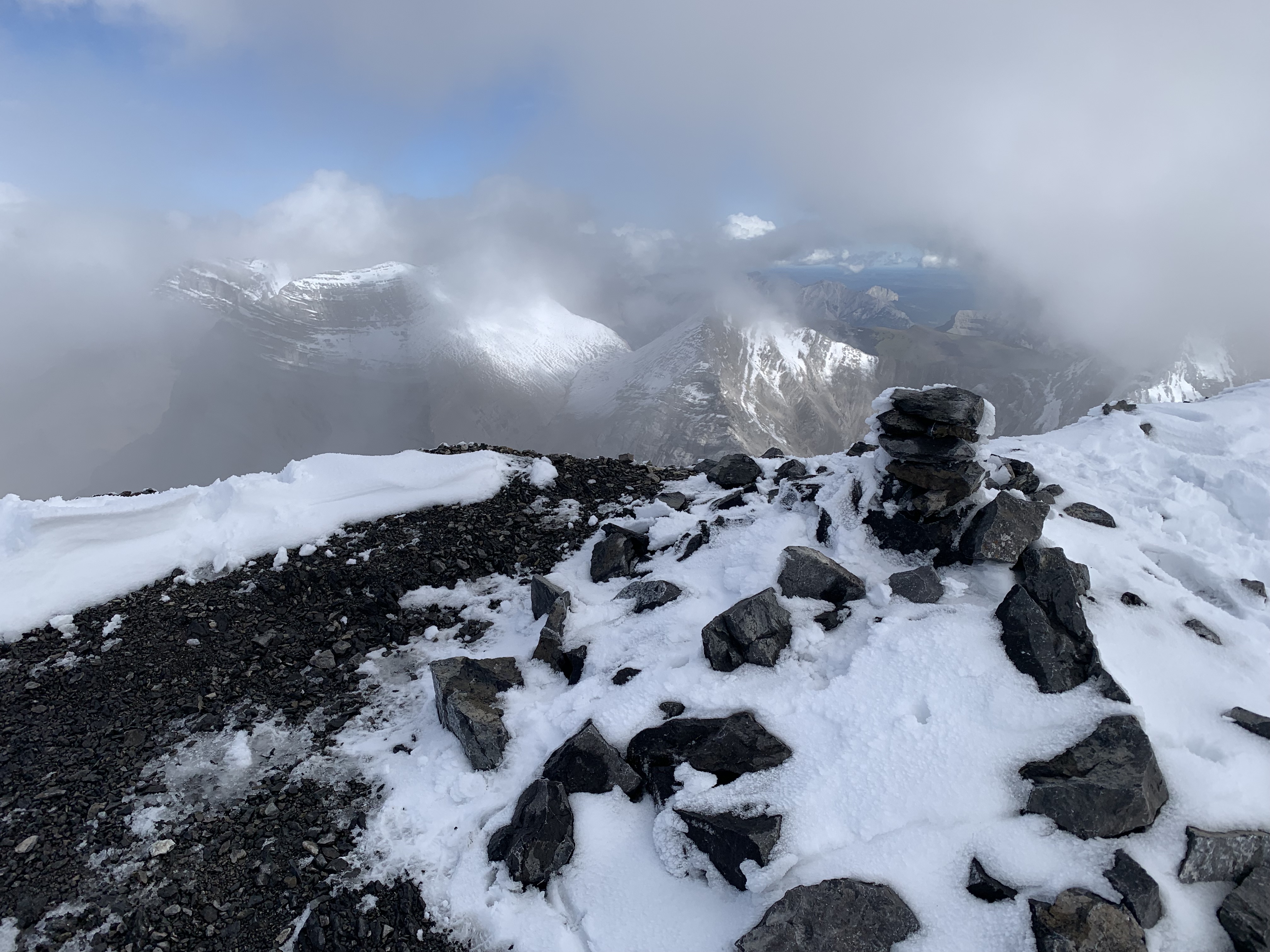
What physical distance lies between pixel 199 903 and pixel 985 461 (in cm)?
1439

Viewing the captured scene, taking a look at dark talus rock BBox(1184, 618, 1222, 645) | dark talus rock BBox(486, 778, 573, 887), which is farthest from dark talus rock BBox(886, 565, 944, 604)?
dark talus rock BBox(486, 778, 573, 887)

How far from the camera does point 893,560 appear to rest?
11.6 meters

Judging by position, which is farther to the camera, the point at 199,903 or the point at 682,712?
the point at 682,712

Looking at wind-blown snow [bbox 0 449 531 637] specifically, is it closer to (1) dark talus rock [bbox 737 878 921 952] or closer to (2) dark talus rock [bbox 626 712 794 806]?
(2) dark talus rock [bbox 626 712 794 806]

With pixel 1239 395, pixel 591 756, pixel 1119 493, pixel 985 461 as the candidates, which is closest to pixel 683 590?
pixel 591 756

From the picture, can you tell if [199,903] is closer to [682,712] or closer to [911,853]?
[682,712]

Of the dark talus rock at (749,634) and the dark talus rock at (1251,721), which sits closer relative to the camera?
the dark talus rock at (1251,721)

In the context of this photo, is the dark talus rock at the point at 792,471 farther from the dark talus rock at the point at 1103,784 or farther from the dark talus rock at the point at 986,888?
the dark talus rock at the point at 986,888

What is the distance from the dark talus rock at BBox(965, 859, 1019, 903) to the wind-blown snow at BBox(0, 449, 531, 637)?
513 inches

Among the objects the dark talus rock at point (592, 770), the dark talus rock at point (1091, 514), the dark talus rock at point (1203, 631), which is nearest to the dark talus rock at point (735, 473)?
the dark talus rock at point (1091, 514)

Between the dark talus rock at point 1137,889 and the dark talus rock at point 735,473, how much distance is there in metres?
11.1

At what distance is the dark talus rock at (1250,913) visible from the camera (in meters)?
5.82

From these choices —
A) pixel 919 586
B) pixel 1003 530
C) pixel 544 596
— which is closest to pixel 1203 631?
pixel 1003 530

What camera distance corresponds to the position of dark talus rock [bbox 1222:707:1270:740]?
25.5ft
